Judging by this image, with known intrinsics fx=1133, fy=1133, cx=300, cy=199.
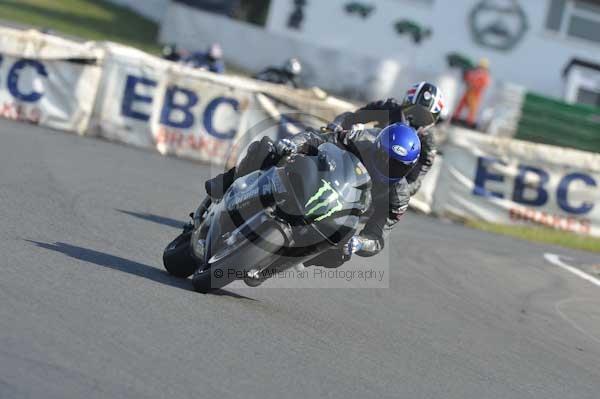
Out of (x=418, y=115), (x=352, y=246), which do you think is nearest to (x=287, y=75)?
(x=418, y=115)

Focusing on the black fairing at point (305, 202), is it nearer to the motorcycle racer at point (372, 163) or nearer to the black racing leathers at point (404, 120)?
the motorcycle racer at point (372, 163)

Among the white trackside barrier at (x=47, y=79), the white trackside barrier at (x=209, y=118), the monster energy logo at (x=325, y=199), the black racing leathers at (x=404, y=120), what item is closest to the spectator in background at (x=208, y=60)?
the white trackside barrier at (x=209, y=118)

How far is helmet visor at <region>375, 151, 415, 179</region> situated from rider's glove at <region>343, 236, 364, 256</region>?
1.53ft

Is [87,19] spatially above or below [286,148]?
below

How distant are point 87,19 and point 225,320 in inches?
1234

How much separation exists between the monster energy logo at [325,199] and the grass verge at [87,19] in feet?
83.4

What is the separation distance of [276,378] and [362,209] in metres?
1.72

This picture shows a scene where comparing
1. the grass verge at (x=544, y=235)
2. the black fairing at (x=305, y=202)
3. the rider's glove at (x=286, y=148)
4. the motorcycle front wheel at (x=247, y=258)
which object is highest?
the rider's glove at (x=286, y=148)

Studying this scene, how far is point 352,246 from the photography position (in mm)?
7215

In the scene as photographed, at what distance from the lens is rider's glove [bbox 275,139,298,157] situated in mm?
7203

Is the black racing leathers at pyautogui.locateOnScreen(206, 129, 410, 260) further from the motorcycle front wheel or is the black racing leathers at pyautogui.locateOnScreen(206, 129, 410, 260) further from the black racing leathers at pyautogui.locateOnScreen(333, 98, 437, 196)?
the black racing leathers at pyautogui.locateOnScreen(333, 98, 437, 196)

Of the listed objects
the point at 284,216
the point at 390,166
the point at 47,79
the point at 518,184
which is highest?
the point at 390,166

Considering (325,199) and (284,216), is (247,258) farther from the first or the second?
(325,199)

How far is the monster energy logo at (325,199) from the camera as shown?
6707mm
